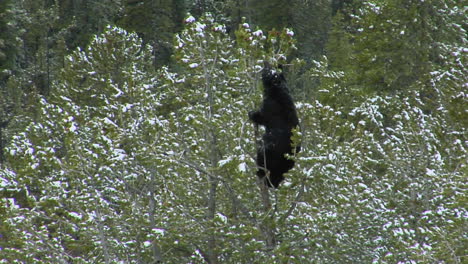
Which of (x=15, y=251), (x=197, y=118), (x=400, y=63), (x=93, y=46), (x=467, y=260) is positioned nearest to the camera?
(x=467, y=260)

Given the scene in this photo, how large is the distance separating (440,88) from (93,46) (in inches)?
558

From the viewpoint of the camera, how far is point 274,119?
22.5ft

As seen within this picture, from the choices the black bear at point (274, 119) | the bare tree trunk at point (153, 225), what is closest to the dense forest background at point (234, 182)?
the bare tree trunk at point (153, 225)

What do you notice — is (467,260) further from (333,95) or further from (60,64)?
(60,64)

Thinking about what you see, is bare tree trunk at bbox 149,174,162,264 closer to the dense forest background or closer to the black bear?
the dense forest background

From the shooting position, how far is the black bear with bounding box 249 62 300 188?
22.3 ft

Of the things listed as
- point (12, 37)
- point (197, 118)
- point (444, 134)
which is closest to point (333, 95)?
point (197, 118)

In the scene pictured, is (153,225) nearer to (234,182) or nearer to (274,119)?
(234,182)

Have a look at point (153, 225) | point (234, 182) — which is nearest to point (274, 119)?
point (234, 182)

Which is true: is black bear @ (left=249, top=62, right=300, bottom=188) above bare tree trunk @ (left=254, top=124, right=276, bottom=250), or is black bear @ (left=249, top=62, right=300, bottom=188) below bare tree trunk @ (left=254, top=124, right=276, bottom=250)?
above

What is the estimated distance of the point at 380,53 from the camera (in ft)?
61.6

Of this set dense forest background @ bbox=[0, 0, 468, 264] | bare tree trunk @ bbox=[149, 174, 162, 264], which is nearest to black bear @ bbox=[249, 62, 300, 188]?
dense forest background @ bbox=[0, 0, 468, 264]

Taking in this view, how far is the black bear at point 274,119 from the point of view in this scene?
6785mm

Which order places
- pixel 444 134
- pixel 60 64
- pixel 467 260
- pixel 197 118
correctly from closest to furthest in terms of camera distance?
pixel 467 260, pixel 197 118, pixel 444 134, pixel 60 64
